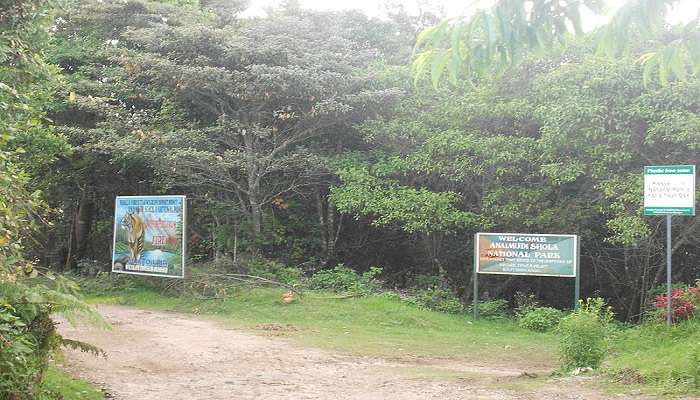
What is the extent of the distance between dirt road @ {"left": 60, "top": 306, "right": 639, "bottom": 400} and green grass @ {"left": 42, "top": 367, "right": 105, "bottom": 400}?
294mm

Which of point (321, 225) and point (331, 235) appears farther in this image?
point (321, 225)

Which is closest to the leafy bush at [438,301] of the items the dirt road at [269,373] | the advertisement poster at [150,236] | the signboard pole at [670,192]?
the dirt road at [269,373]

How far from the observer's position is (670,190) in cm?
1022

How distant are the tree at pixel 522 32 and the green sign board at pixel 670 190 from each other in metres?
7.49

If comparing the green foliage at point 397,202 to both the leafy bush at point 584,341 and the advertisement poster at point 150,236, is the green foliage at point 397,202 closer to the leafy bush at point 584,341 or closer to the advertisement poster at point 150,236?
the advertisement poster at point 150,236

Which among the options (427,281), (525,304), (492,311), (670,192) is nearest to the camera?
(670,192)

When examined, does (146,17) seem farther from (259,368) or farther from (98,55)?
(259,368)

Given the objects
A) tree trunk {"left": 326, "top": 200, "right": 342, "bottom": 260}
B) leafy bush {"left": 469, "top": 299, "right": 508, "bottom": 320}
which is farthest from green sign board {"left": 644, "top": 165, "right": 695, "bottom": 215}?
tree trunk {"left": 326, "top": 200, "right": 342, "bottom": 260}

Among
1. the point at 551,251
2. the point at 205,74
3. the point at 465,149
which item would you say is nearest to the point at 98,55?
the point at 205,74

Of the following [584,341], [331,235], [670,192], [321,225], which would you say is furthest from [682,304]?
[321,225]

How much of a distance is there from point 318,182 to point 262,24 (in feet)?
13.6

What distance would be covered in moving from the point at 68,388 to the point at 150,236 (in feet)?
33.3

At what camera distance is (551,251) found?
45.9 ft

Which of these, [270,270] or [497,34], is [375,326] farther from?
[497,34]
